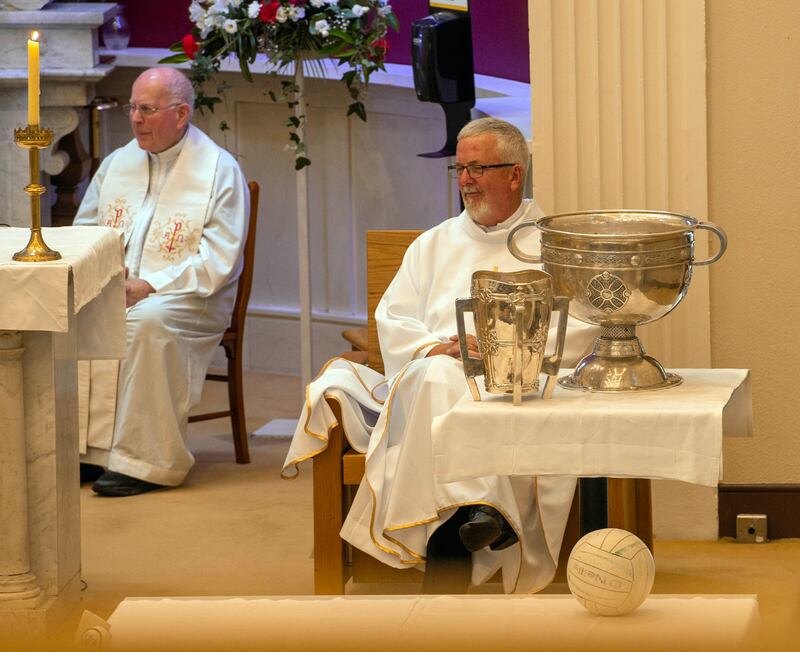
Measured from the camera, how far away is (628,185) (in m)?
4.62

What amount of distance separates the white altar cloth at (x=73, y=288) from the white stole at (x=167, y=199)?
5.17 feet

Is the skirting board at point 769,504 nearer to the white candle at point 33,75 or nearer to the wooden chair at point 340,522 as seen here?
the wooden chair at point 340,522

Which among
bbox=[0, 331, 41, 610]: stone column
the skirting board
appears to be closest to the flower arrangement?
the skirting board

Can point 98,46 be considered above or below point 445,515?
above

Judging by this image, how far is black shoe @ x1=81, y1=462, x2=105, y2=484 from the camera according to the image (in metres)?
5.79

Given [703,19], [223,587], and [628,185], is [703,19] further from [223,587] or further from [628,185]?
[223,587]

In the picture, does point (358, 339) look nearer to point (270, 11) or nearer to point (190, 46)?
point (270, 11)

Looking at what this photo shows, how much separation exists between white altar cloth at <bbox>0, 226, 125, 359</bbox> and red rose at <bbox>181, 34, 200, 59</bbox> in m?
1.98

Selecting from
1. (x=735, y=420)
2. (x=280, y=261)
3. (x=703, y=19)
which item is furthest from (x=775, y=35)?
(x=280, y=261)

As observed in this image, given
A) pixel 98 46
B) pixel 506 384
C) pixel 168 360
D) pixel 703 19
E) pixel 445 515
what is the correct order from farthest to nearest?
pixel 98 46 → pixel 168 360 → pixel 703 19 → pixel 445 515 → pixel 506 384

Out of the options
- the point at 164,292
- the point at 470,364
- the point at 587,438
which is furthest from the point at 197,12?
the point at 587,438

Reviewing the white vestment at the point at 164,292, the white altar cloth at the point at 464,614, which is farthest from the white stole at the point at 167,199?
the white altar cloth at the point at 464,614

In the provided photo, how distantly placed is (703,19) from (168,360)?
228 centimetres

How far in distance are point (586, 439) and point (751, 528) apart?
5.76ft
